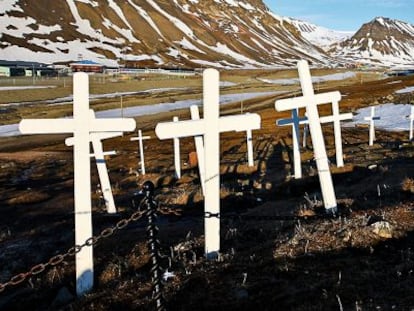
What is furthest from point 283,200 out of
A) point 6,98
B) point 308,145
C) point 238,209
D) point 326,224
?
point 6,98

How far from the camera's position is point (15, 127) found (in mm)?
46469

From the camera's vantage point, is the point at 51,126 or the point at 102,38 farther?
the point at 102,38

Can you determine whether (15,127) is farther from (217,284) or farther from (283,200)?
(217,284)

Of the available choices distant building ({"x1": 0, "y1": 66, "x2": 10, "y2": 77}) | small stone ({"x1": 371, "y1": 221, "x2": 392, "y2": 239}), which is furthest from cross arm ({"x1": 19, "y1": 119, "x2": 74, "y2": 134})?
distant building ({"x1": 0, "y1": 66, "x2": 10, "y2": 77})

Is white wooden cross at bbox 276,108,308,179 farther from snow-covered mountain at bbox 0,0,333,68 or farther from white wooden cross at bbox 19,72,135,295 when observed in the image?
snow-covered mountain at bbox 0,0,333,68

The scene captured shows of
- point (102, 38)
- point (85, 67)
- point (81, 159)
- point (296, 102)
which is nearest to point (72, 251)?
point (81, 159)

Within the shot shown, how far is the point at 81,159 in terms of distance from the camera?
7.50 m

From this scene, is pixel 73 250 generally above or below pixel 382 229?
below

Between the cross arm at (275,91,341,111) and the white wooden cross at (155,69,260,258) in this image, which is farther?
the cross arm at (275,91,341,111)

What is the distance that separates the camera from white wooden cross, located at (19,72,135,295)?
7391mm

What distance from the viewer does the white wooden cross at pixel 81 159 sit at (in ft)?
24.2

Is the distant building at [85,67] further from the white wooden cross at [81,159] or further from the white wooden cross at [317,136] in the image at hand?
the white wooden cross at [81,159]

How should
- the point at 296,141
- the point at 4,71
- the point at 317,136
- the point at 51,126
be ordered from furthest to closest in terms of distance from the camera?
the point at 4,71, the point at 296,141, the point at 317,136, the point at 51,126

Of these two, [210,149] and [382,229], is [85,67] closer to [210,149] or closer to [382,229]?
[210,149]
